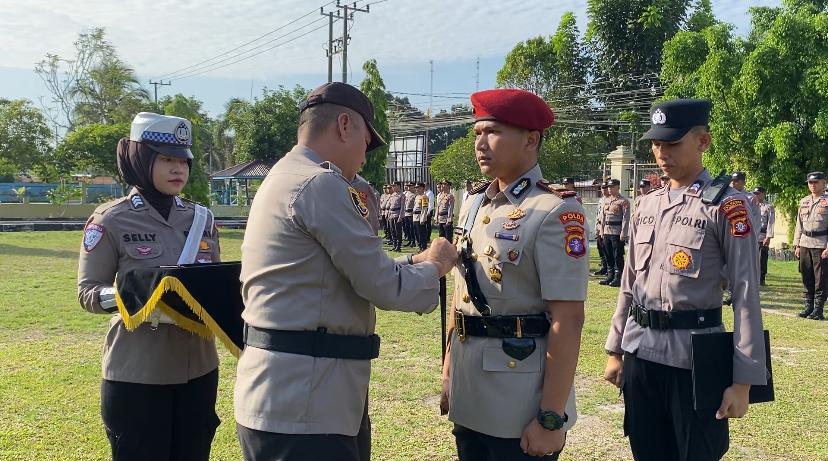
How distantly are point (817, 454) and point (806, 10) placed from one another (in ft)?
46.0

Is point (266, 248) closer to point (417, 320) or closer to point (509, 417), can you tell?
point (509, 417)

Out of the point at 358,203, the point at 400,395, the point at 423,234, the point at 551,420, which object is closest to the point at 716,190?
the point at 551,420

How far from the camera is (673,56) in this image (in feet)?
53.9

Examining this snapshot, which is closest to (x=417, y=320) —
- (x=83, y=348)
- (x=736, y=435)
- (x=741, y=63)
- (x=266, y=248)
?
(x=83, y=348)

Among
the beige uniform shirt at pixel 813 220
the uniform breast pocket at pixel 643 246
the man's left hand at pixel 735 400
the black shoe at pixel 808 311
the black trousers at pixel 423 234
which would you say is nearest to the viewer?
the man's left hand at pixel 735 400

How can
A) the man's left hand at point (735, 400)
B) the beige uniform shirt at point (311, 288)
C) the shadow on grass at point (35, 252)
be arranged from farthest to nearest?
the shadow on grass at point (35, 252) < the man's left hand at point (735, 400) < the beige uniform shirt at point (311, 288)

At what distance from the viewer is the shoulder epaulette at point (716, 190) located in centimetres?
266

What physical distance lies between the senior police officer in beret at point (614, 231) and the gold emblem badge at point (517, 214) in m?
9.72

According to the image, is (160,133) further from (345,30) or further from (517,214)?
(345,30)

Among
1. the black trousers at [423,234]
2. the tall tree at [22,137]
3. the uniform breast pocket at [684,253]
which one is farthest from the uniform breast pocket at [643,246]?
the tall tree at [22,137]

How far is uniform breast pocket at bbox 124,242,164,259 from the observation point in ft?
8.88

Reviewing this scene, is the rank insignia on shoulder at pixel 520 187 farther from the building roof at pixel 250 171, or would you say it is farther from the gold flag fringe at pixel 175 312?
the building roof at pixel 250 171

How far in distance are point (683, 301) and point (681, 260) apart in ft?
0.54

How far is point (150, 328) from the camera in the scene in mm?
2631
